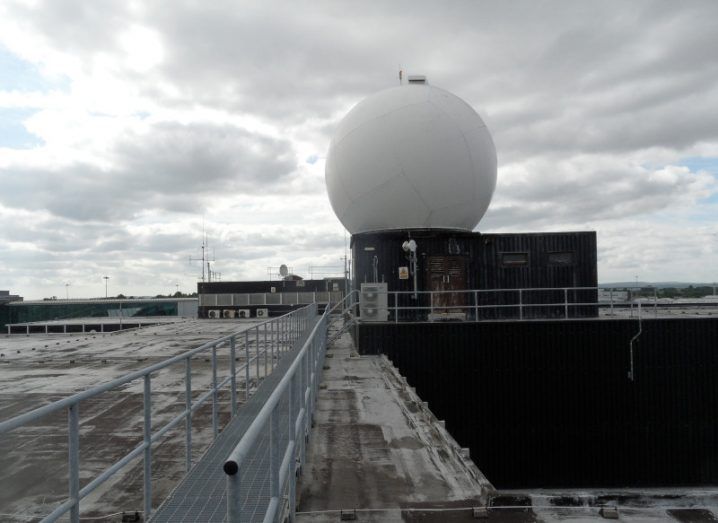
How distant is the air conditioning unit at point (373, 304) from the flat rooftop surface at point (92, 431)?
393cm

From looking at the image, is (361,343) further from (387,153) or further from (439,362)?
(387,153)

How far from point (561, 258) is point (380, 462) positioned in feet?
42.7

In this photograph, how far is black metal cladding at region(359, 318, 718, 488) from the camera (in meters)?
13.9

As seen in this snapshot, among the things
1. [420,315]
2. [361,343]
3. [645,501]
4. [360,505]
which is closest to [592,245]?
[420,315]

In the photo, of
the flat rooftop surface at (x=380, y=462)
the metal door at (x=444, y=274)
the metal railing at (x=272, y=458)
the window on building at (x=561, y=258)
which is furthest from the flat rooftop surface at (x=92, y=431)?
the window on building at (x=561, y=258)

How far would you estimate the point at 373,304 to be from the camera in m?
15.9

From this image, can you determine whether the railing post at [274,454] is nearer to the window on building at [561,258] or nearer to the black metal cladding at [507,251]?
the black metal cladding at [507,251]

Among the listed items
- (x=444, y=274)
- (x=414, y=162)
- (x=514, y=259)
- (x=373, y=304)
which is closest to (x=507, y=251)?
(x=514, y=259)

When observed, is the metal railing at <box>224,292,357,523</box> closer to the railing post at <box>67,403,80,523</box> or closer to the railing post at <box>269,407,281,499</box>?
the railing post at <box>269,407,281,499</box>

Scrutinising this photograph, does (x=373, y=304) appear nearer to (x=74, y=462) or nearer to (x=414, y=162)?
(x=414, y=162)

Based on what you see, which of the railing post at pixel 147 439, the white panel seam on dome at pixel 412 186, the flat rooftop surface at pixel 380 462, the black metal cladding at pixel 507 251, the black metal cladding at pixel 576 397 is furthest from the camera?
the black metal cladding at pixel 507 251

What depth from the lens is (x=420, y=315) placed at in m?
17.0

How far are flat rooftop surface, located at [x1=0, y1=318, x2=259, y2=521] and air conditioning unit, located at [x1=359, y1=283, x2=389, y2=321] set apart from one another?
3.93 m

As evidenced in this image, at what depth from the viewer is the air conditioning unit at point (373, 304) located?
51.4 feet
